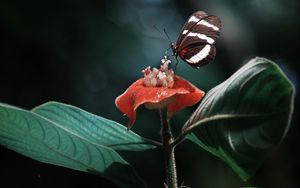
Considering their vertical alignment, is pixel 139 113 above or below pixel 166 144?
below

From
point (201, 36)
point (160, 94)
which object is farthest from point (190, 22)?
point (160, 94)

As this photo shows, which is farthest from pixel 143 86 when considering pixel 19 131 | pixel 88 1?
pixel 88 1

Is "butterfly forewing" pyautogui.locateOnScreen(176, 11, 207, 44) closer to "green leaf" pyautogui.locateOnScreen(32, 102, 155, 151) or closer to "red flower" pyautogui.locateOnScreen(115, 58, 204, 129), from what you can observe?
"red flower" pyautogui.locateOnScreen(115, 58, 204, 129)

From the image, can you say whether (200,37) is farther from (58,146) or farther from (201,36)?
(58,146)

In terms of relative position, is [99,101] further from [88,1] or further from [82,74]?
[88,1]

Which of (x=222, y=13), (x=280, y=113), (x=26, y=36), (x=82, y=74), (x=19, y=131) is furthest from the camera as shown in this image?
(x=222, y=13)

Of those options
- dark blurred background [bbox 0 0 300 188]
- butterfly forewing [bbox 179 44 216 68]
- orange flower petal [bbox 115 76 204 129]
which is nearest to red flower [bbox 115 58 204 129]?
orange flower petal [bbox 115 76 204 129]
